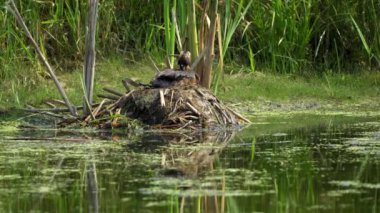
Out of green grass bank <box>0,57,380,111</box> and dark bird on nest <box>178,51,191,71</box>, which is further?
green grass bank <box>0,57,380,111</box>

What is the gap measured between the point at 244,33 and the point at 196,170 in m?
4.56

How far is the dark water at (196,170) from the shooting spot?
5.02 metres

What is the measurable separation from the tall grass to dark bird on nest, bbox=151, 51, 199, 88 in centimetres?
136

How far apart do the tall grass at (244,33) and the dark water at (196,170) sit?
1853 mm

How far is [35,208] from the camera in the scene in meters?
4.95

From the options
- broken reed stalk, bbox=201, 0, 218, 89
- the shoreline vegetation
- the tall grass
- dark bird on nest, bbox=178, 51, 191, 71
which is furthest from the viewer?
the tall grass

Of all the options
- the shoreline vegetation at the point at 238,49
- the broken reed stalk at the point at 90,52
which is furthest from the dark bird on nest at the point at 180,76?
the shoreline vegetation at the point at 238,49

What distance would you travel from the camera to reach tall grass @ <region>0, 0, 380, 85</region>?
31.1 ft

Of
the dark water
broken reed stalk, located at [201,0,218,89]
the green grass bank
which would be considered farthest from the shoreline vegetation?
the dark water

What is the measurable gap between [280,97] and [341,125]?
4.96 feet

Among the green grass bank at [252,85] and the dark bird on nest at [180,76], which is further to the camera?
the green grass bank at [252,85]

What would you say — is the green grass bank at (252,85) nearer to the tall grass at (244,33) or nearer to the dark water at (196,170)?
the tall grass at (244,33)

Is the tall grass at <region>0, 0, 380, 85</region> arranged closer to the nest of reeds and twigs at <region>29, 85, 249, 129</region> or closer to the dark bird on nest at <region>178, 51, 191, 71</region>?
the dark bird on nest at <region>178, 51, 191, 71</region>

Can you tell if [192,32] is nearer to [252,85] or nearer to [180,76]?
[180,76]
